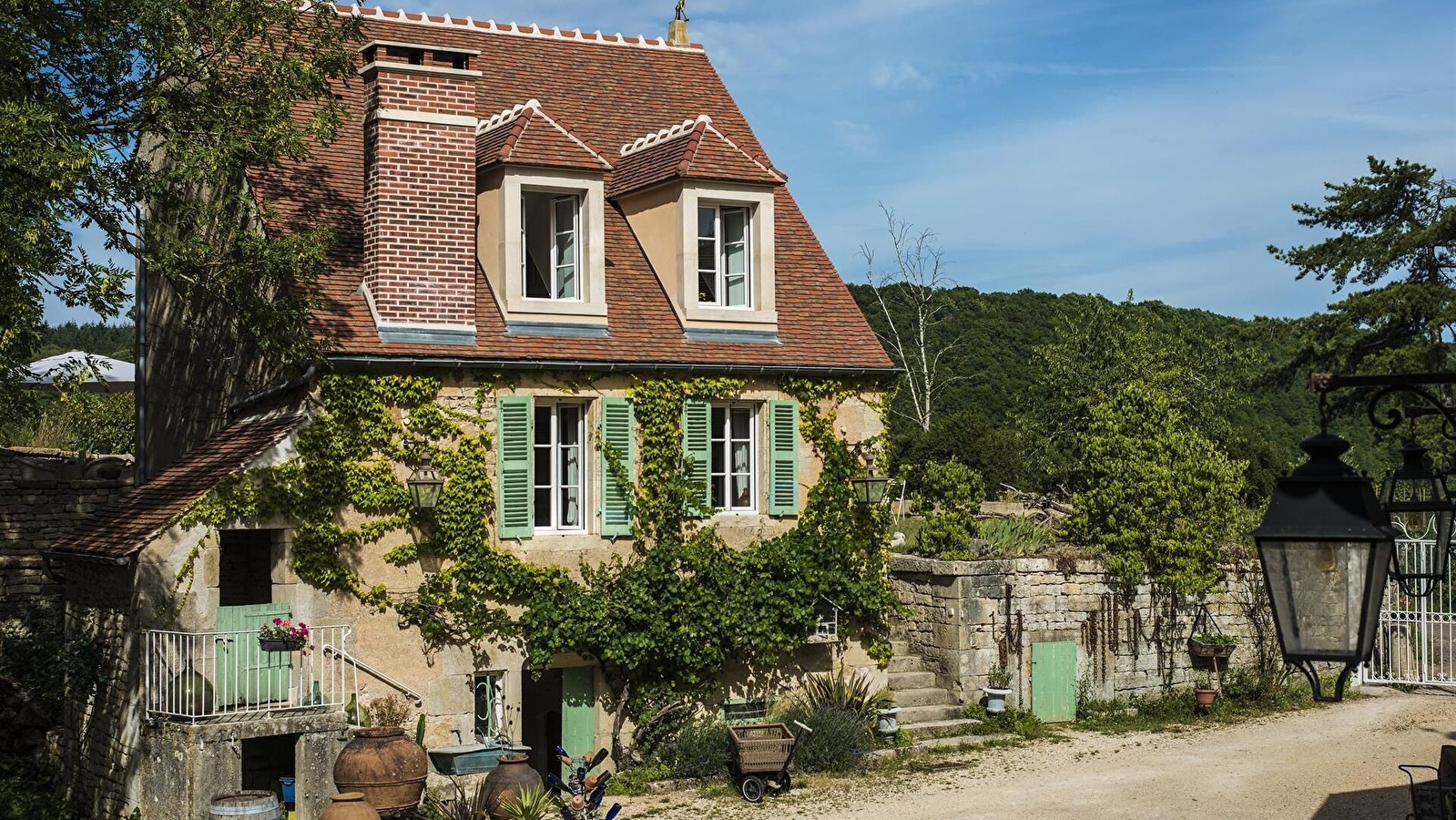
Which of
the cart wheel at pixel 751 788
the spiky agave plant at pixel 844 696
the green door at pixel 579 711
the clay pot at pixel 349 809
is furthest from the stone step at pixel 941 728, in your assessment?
the clay pot at pixel 349 809

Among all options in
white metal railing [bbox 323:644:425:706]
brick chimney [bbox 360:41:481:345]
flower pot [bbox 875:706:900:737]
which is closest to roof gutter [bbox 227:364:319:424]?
brick chimney [bbox 360:41:481:345]

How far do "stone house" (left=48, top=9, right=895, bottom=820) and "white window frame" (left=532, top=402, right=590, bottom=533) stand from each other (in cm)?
3

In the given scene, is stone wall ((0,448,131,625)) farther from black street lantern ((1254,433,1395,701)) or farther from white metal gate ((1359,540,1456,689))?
white metal gate ((1359,540,1456,689))

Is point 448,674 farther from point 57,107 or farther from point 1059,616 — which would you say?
point 1059,616

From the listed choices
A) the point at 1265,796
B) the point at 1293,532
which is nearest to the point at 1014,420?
the point at 1265,796

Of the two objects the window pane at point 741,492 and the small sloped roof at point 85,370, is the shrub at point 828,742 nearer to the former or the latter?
the window pane at point 741,492

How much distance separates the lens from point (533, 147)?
16.5 meters

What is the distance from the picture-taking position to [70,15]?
1415 cm

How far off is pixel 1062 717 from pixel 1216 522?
3.79m

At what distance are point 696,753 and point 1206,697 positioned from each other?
810 centimetres

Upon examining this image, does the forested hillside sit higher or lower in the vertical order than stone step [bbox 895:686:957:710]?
higher

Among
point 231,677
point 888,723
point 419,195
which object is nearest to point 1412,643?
point 888,723

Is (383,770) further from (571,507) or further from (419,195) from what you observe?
(419,195)

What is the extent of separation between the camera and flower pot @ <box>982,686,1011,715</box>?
19266 millimetres
